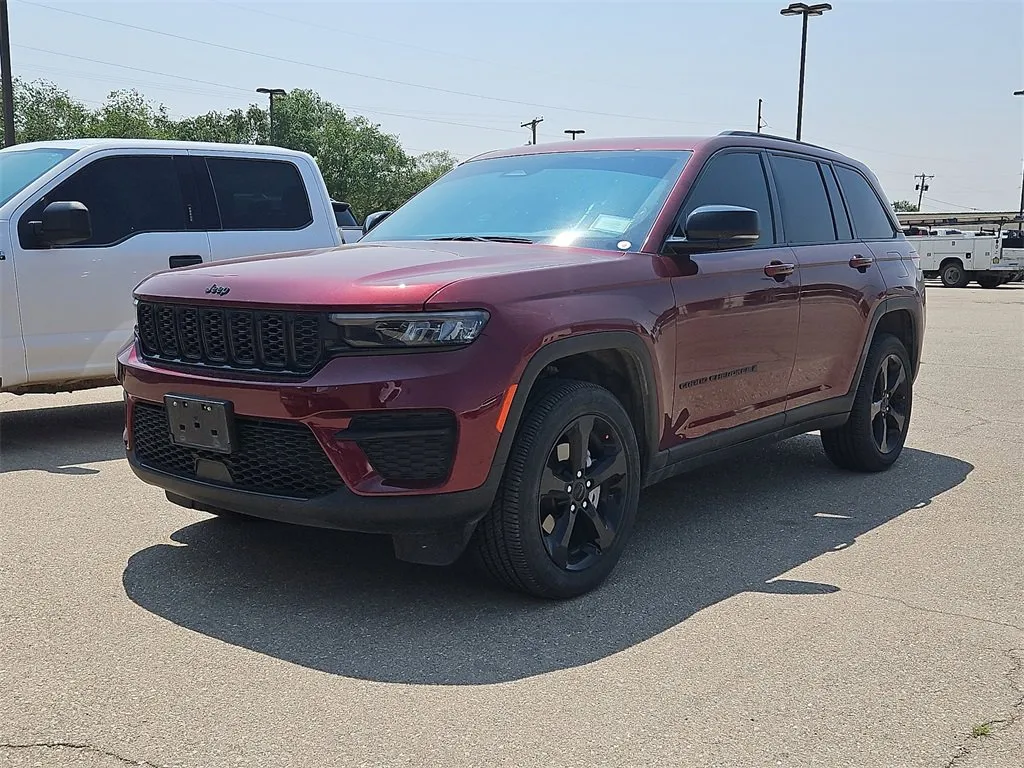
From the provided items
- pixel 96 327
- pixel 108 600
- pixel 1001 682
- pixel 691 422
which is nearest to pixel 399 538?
pixel 108 600

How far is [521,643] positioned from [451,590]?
58cm

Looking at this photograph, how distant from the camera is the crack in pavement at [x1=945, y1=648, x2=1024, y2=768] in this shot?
303 cm

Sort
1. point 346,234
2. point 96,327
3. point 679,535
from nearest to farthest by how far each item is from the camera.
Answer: point 679,535 → point 96,327 → point 346,234

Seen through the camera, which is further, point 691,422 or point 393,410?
point 691,422

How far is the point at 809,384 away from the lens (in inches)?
225

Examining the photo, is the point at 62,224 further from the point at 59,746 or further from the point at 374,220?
the point at 59,746

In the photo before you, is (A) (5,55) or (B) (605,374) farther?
(A) (5,55)

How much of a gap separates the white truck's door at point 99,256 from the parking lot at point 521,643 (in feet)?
5.16

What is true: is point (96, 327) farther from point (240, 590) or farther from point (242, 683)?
point (242, 683)

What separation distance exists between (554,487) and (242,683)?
1.33m

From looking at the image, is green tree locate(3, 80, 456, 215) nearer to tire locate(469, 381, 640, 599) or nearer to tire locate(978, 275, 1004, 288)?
tire locate(978, 275, 1004, 288)

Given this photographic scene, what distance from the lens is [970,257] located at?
31.6m

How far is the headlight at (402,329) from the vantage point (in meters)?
3.66

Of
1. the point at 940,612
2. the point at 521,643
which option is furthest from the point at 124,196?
the point at 940,612
